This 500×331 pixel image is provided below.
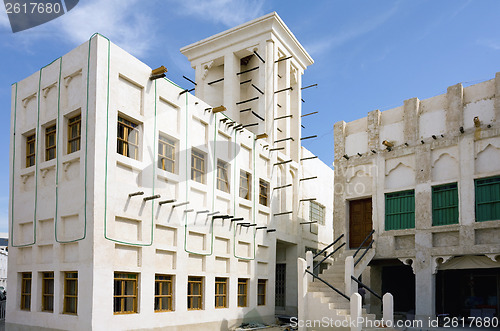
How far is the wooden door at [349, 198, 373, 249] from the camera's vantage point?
20.0m

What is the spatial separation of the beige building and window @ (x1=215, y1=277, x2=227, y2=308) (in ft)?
18.1

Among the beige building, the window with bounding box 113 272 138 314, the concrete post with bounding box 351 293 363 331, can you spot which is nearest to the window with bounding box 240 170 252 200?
the beige building

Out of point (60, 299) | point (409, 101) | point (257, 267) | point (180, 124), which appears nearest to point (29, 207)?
point (60, 299)

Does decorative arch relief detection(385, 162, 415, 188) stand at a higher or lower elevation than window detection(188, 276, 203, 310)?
higher

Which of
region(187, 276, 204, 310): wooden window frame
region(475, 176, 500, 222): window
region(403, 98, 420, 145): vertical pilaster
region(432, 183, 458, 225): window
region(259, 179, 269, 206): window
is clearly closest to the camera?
region(187, 276, 204, 310): wooden window frame

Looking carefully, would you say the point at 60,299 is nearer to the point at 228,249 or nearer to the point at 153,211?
the point at 153,211

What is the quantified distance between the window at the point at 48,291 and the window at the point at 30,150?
12.3ft

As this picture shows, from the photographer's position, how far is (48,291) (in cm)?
1451

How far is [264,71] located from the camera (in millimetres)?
23141

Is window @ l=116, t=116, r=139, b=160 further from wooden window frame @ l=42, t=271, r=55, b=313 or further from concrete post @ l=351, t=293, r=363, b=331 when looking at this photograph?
concrete post @ l=351, t=293, r=363, b=331

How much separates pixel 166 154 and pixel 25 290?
243 inches

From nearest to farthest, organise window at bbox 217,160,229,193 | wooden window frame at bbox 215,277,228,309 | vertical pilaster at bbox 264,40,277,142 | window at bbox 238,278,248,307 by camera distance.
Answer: wooden window frame at bbox 215,277,228,309
window at bbox 217,160,229,193
window at bbox 238,278,248,307
vertical pilaster at bbox 264,40,277,142

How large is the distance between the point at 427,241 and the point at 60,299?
1238 cm

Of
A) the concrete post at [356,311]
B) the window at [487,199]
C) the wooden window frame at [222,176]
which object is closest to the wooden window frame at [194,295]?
the wooden window frame at [222,176]
